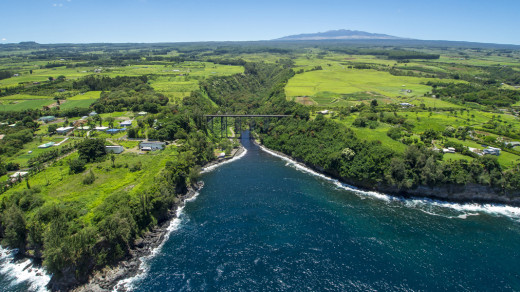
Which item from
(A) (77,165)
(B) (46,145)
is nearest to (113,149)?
(A) (77,165)

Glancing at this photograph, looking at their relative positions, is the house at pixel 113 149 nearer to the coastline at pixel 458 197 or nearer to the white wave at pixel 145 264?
the white wave at pixel 145 264

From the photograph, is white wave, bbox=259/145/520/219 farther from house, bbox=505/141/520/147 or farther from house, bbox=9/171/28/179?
house, bbox=9/171/28/179

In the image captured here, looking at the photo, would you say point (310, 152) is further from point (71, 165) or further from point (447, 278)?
point (71, 165)

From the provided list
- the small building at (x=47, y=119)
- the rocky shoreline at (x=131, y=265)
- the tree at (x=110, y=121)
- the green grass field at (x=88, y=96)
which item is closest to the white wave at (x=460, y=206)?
the rocky shoreline at (x=131, y=265)

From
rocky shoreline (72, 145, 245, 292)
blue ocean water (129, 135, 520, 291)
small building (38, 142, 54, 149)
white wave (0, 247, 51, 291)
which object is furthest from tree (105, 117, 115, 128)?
white wave (0, 247, 51, 291)

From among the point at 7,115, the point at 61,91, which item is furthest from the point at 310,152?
the point at 61,91
